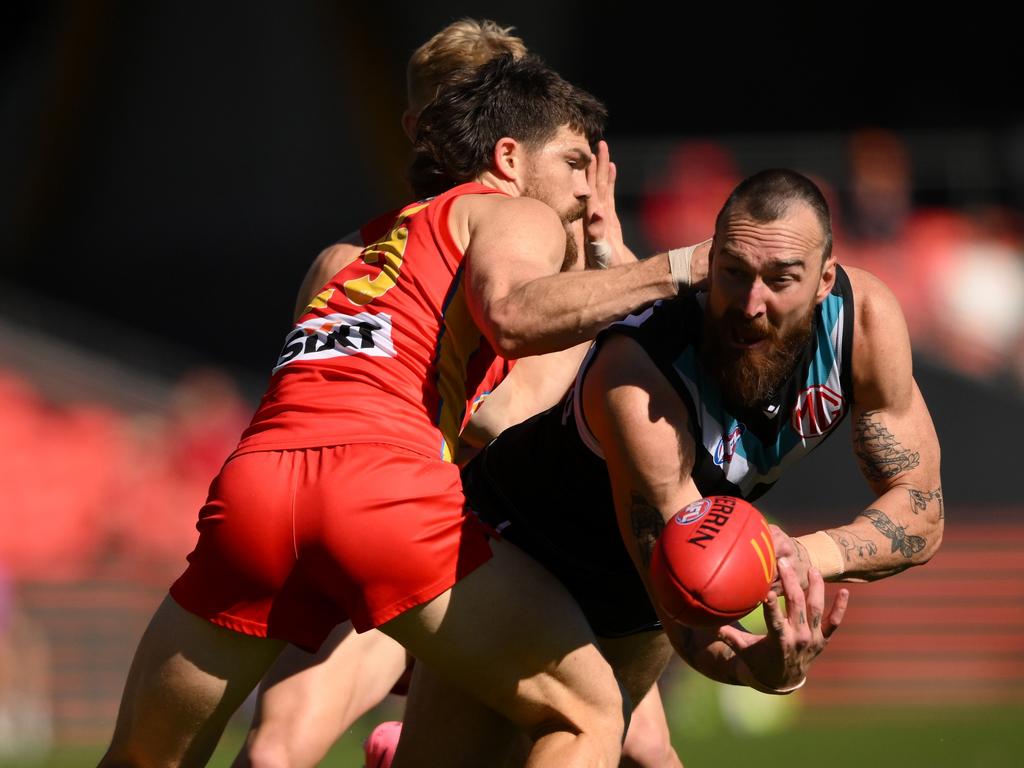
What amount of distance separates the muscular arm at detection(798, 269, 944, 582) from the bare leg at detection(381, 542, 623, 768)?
671 mm

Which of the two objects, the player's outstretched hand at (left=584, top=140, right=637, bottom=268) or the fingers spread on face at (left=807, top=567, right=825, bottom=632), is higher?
Answer: the player's outstretched hand at (left=584, top=140, right=637, bottom=268)

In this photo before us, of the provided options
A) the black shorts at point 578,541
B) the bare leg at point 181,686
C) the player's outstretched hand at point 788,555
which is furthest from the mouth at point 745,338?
the bare leg at point 181,686

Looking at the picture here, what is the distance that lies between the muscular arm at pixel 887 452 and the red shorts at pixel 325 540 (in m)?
1.00

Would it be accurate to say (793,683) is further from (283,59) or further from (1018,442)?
(283,59)

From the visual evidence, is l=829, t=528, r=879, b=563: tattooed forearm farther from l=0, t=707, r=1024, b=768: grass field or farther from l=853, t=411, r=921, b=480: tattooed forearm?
l=0, t=707, r=1024, b=768: grass field

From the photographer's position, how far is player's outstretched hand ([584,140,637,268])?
4.45m

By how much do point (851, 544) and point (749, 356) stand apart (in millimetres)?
607

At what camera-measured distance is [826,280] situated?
147 inches

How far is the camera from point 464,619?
356cm

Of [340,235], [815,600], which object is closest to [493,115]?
[815,600]

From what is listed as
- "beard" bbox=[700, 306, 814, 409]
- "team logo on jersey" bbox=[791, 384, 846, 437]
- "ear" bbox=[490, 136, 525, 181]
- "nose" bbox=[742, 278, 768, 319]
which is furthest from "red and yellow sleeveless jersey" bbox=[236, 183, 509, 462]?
"team logo on jersey" bbox=[791, 384, 846, 437]

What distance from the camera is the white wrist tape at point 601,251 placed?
14.9ft

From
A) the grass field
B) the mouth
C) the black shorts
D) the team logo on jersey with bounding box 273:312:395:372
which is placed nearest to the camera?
the mouth

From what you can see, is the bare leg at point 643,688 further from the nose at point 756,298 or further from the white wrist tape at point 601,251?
the nose at point 756,298
